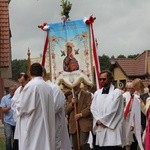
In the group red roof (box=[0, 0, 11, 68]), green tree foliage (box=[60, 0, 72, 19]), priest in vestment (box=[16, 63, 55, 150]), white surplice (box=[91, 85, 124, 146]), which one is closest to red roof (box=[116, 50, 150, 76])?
red roof (box=[0, 0, 11, 68])

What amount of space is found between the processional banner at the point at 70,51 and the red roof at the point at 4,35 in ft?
33.0

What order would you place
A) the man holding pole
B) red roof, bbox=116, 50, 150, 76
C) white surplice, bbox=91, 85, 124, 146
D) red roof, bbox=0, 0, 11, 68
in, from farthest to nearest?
red roof, bbox=116, 50, 150, 76
red roof, bbox=0, 0, 11, 68
the man holding pole
white surplice, bbox=91, 85, 124, 146

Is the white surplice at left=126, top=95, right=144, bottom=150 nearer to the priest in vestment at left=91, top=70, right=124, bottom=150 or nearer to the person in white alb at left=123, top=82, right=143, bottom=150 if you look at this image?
the person in white alb at left=123, top=82, right=143, bottom=150

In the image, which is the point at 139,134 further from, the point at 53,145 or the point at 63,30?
the point at 53,145

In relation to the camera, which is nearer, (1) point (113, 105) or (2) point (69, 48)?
(1) point (113, 105)

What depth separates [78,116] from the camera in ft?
43.2

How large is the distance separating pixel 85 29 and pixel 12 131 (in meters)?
3.66

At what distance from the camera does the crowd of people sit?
1016 centimetres

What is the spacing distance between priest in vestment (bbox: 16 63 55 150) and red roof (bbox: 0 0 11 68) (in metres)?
13.9

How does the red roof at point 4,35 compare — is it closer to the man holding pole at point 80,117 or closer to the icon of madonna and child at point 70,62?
the icon of madonna and child at point 70,62

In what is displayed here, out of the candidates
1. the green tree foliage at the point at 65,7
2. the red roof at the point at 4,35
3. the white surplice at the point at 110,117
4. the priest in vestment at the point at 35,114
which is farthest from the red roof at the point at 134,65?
the priest in vestment at the point at 35,114

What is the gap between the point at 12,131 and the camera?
52.7 feet

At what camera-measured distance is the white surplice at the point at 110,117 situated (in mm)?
11445

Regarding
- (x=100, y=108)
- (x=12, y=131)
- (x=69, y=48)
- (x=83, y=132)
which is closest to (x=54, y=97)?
(x=100, y=108)
